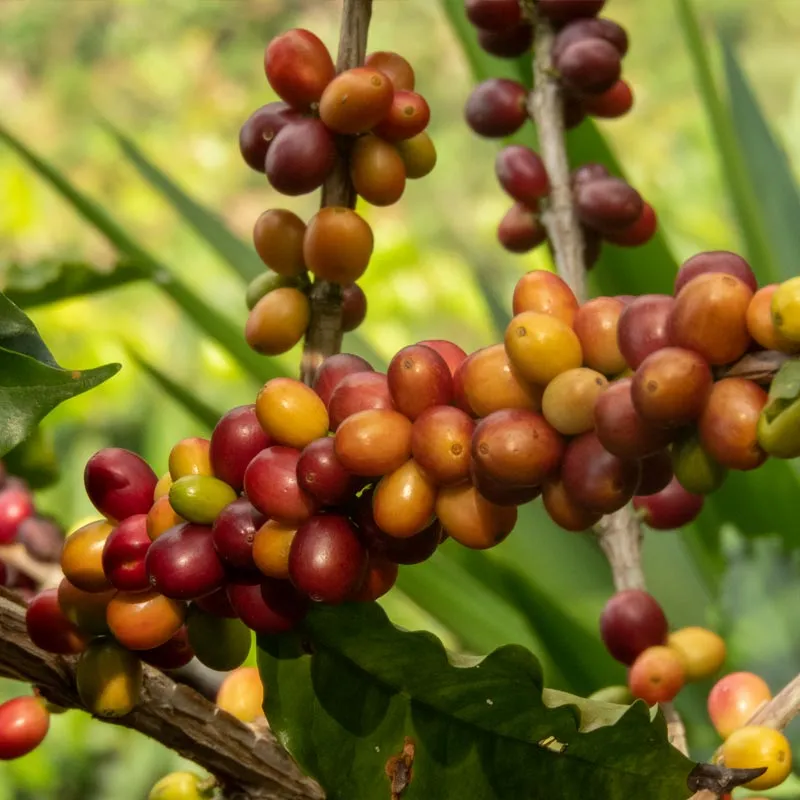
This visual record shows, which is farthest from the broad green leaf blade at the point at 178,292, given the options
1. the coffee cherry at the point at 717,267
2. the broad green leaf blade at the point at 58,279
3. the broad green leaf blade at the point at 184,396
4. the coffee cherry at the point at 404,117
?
the coffee cherry at the point at 717,267

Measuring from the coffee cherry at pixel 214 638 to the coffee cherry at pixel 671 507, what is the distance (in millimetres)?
151

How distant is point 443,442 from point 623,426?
4 cm

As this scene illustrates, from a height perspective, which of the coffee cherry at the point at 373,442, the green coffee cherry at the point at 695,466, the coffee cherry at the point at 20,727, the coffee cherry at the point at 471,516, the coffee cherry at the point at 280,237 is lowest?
the coffee cherry at the point at 20,727

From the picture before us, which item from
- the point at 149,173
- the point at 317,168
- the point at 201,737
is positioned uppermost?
the point at 149,173

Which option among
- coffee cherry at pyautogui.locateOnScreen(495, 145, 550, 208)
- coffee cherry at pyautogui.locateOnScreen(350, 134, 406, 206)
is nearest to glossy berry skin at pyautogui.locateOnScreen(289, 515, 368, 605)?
coffee cherry at pyautogui.locateOnScreen(350, 134, 406, 206)

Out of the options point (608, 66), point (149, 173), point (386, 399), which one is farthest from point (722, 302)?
point (149, 173)

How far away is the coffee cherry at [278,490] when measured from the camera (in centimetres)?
25

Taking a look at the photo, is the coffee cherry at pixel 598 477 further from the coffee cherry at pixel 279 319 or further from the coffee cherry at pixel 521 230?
the coffee cherry at pixel 521 230

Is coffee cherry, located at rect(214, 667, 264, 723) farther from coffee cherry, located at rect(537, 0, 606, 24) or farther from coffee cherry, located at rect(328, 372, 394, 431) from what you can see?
coffee cherry, located at rect(537, 0, 606, 24)

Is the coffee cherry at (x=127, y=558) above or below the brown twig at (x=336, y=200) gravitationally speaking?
below

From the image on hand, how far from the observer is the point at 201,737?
0.98ft

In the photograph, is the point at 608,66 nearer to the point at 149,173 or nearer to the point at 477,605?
the point at 477,605

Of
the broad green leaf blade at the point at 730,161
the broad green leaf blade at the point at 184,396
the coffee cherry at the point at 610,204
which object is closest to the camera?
the coffee cherry at the point at 610,204

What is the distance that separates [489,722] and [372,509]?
66mm
